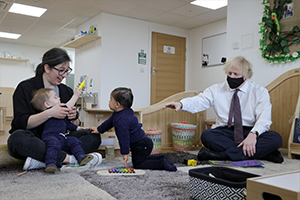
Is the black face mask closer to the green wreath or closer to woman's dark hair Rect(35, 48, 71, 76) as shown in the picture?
the green wreath

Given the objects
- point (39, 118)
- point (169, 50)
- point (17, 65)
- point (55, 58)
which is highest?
point (169, 50)

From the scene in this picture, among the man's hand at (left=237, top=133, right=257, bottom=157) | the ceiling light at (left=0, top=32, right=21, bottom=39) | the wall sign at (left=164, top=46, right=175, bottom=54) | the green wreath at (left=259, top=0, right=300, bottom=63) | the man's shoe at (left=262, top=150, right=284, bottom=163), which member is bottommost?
the man's shoe at (left=262, top=150, right=284, bottom=163)

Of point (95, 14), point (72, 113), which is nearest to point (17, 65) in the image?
point (95, 14)

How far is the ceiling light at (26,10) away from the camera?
4445mm

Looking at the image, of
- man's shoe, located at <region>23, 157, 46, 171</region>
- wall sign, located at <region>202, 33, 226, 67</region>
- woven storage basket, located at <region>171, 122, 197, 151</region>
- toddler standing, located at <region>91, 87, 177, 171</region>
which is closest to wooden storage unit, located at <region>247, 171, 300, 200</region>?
toddler standing, located at <region>91, 87, 177, 171</region>

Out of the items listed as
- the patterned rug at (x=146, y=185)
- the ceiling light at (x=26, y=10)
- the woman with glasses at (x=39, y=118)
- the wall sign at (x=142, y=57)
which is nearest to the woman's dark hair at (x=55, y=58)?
the woman with glasses at (x=39, y=118)

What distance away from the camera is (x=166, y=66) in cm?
551

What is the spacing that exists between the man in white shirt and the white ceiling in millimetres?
2300

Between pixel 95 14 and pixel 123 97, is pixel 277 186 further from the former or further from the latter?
pixel 95 14

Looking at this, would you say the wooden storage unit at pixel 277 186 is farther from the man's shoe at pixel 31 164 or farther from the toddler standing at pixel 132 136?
the man's shoe at pixel 31 164

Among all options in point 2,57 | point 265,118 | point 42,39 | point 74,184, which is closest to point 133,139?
point 74,184

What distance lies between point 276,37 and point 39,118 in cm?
243

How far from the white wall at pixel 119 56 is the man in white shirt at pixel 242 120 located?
2.71 m

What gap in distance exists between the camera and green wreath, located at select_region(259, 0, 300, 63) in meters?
2.68
